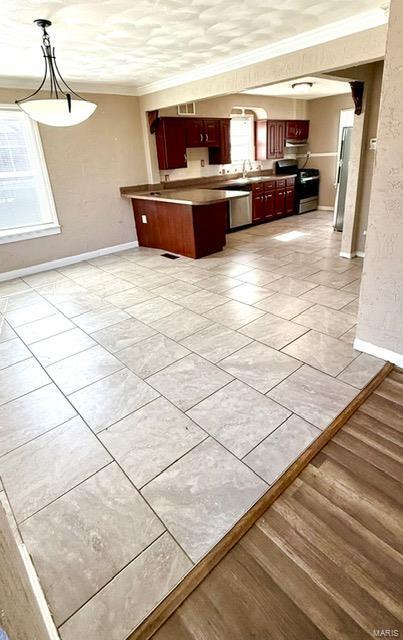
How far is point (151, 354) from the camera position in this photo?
110 inches

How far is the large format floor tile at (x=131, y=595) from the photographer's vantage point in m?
1.18

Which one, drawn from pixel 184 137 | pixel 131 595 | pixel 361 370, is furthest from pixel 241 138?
pixel 131 595

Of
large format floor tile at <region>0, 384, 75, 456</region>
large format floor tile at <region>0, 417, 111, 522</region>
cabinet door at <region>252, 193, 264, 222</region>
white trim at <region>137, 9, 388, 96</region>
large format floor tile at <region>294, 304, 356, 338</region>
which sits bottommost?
large format floor tile at <region>0, 417, 111, 522</region>

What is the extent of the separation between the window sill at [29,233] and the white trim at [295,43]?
2.65 meters

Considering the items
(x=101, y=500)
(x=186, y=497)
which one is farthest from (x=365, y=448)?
(x=101, y=500)

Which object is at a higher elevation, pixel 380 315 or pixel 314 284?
pixel 380 315

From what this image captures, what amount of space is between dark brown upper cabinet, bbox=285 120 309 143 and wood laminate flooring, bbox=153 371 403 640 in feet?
25.2

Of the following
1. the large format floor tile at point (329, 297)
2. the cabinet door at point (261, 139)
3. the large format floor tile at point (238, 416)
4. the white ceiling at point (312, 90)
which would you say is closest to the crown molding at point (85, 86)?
the white ceiling at point (312, 90)

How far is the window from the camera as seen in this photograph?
718cm

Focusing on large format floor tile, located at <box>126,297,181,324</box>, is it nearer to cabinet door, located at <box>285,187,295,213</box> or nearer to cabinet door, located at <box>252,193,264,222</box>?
cabinet door, located at <box>252,193,264,222</box>

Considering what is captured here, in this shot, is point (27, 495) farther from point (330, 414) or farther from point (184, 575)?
point (330, 414)

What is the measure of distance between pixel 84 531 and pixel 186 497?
1.52 feet

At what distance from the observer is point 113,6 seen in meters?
2.43

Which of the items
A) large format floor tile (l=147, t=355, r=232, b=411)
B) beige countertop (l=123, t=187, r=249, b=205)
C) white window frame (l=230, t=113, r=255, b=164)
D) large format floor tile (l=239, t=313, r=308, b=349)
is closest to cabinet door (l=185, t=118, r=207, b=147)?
white window frame (l=230, t=113, r=255, b=164)
